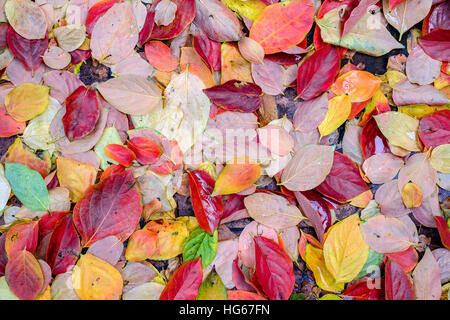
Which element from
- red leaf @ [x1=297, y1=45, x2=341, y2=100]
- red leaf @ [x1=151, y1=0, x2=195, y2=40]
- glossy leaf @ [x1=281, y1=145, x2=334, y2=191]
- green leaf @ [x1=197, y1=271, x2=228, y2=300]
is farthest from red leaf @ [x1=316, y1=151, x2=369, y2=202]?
red leaf @ [x1=151, y1=0, x2=195, y2=40]

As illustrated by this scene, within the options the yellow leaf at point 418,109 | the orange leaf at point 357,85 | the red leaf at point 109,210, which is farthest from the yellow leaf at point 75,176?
the yellow leaf at point 418,109

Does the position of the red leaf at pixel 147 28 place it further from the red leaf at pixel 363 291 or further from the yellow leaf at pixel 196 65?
the red leaf at pixel 363 291

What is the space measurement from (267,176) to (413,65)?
1.08 ft

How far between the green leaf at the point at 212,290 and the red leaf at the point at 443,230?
388mm

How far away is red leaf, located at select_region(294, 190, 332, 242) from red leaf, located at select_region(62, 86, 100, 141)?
1.22 ft

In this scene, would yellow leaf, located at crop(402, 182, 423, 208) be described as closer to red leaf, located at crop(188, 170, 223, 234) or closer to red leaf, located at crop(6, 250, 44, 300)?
red leaf, located at crop(188, 170, 223, 234)

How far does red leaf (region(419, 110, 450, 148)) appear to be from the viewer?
2.13ft

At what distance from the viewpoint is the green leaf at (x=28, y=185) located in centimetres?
62

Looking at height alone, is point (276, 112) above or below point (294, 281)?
above

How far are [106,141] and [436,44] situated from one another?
607 millimetres

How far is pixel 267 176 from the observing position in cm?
66

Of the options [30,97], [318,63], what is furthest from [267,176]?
[30,97]

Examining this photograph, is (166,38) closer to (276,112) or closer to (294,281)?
(276,112)
